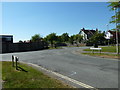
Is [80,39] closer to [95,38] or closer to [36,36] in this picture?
[95,38]

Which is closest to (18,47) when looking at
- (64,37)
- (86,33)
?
(86,33)

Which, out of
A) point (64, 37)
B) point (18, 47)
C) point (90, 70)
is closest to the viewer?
point (90, 70)

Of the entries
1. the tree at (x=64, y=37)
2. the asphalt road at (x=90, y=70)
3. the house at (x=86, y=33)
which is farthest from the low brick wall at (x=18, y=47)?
the tree at (x=64, y=37)

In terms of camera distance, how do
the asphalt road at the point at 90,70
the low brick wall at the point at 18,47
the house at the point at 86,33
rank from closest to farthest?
the asphalt road at the point at 90,70 → the low brick wall at the point at 18,47 → the house at the point at 86,33

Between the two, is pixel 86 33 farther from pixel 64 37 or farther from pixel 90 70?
pixel 90 70

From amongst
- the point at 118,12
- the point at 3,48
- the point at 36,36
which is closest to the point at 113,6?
the point at 118,12

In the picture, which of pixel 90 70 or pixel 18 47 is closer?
pixel 90 70

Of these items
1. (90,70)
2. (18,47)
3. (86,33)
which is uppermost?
(86,33)

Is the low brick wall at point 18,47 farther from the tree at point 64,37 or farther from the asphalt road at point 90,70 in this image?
the tree at point 64,37

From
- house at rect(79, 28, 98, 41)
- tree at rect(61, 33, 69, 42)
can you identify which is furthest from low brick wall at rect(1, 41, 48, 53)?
tree at rect(61, 33, 69, 42)

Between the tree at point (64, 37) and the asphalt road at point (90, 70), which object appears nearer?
the asphalt road at point (90, 70)

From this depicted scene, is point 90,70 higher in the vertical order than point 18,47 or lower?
lower

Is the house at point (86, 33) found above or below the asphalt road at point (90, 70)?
above

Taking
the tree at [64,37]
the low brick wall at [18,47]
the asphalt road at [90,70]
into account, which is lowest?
the asphalt road at [90,70]
